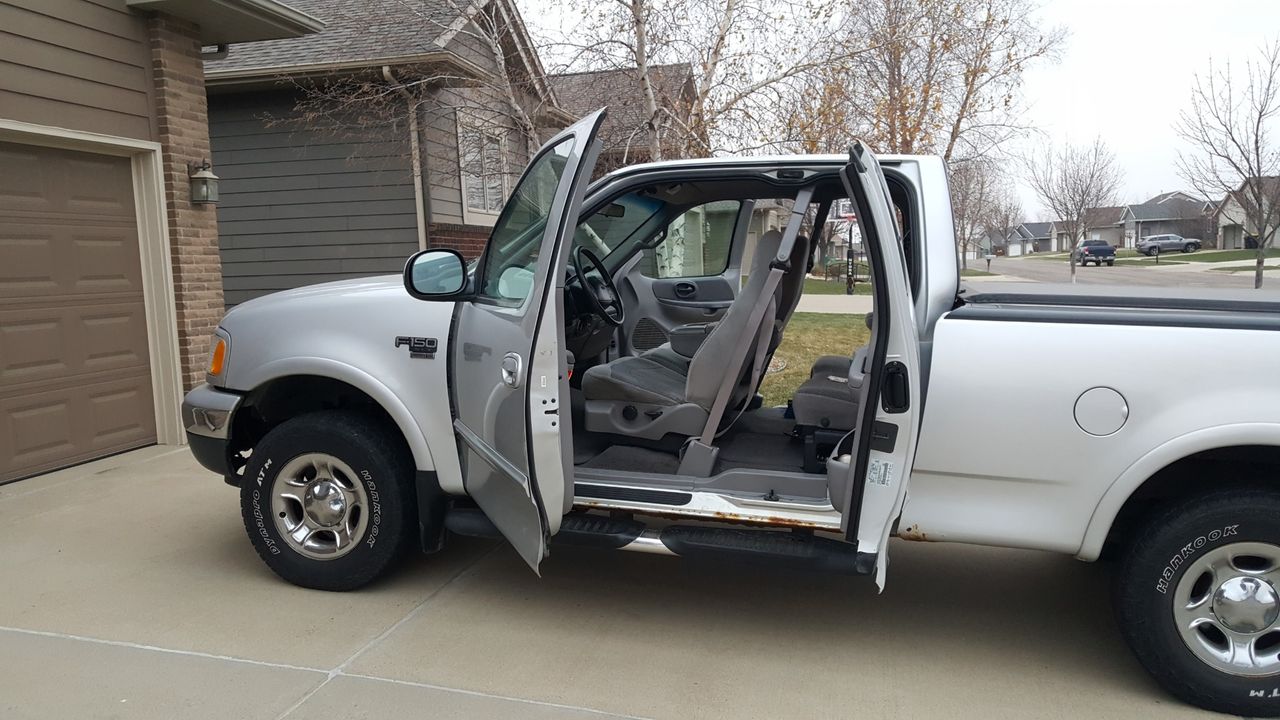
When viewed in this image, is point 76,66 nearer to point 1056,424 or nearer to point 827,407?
point 827,407

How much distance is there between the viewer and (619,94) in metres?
9.86

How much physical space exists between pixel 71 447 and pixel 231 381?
10.1 ft

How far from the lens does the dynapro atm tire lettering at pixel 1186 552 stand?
289cm

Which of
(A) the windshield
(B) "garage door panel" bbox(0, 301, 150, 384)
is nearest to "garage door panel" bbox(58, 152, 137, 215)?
(B) "garage door panel" bbox(0, 301, 150, 384)

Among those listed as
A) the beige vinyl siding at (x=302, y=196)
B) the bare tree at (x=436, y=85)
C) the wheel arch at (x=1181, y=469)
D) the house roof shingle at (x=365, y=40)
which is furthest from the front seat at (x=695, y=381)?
the beige vinyl siding at (x=302, y=196)

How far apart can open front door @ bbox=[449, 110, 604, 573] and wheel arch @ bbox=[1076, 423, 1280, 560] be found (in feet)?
6.29

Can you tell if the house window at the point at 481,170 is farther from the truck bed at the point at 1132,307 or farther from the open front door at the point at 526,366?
the truck bed at the point at 1132,307

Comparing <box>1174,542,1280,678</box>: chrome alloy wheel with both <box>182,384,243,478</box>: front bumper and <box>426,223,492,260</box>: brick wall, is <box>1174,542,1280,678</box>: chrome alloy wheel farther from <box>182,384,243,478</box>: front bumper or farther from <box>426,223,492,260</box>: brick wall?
<box>426,223,492,260</box>: brick wall

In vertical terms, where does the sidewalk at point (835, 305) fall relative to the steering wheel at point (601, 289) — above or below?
below

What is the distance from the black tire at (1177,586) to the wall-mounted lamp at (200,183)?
22.3ft

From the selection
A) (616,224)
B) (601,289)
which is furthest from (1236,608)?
(616,224)

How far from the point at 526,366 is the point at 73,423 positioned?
4712mm

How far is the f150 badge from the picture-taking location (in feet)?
12.2

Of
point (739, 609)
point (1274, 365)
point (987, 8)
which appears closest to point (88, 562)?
point (739, 609)
